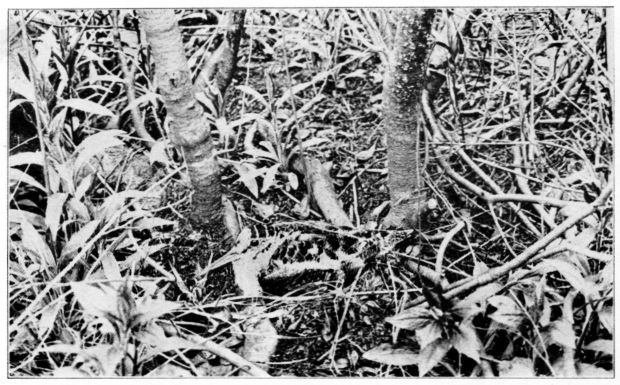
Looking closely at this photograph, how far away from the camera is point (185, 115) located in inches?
63.1

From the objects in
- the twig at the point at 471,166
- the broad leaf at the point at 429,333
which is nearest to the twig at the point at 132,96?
the twig at the point at 471,166

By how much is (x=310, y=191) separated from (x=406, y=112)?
0.28 meters

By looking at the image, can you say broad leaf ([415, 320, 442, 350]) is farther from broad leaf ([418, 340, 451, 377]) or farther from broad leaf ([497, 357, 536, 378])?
broad leaf ([497, 357, 536, 378])

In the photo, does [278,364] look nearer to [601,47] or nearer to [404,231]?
[404,231]

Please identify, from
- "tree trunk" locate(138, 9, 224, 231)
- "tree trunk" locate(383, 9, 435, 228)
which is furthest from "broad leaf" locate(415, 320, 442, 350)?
"tree trunk" locate(138, 9, 224, 231)

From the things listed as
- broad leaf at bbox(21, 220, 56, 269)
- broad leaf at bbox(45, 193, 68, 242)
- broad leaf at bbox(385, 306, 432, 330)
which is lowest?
broad leaf at bbox(385, 306, 432, 330)

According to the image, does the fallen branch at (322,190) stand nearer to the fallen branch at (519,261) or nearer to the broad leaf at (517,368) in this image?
the fallen branch at (519,261)

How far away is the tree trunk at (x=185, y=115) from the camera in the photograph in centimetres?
157

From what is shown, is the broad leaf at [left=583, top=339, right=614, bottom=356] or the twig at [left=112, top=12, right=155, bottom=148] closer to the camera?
the broad leaf at [left=583, top=339, right=614, bottom=356]

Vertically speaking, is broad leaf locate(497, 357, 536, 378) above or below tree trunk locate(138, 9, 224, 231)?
below

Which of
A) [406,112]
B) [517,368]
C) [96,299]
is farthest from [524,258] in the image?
[96,299]

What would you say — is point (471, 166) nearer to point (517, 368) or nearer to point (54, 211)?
point (517, 368)

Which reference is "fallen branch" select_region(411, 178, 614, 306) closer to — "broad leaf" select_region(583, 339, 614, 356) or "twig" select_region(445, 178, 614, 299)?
"twig" select_region(445, 178, 614, 299)

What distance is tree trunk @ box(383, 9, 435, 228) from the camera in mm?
1535
